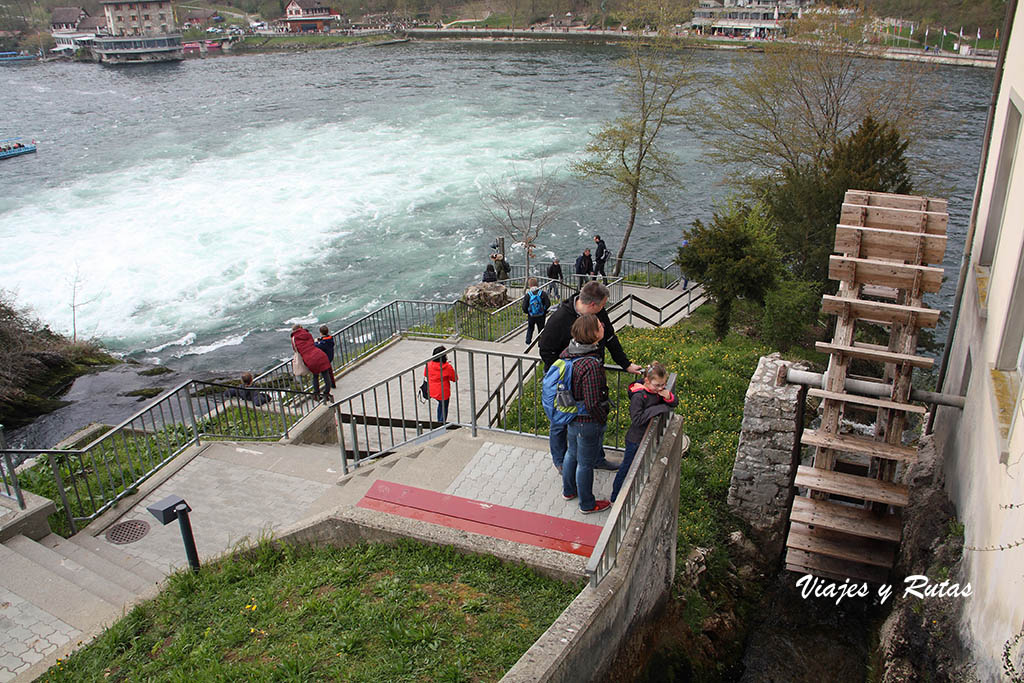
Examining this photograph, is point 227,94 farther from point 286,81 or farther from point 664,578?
point 664,578

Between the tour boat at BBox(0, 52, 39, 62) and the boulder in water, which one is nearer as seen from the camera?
the boulder in water

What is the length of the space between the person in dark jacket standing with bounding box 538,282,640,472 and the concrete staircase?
13.6 feet

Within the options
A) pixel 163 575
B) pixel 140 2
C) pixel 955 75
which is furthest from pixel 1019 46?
pixel 140 2

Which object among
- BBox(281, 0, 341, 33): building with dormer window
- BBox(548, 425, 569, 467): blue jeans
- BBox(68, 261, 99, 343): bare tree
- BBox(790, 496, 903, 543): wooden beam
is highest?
BBox(281, 0, 341, 33): building with dormer window

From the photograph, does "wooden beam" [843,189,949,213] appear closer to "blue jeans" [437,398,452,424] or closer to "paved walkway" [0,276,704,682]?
"paved walkway" [0,276,704,682]

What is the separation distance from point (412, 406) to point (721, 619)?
18.9 ft

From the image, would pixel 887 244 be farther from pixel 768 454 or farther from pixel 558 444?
pixel 558 444

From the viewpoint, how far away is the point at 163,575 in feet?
26.7

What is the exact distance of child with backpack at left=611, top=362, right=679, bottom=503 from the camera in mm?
6809

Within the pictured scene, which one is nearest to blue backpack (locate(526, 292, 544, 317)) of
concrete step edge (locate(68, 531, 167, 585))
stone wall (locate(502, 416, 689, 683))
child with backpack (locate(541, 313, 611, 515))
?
stone wall (locate(502, 416, 689, 683))

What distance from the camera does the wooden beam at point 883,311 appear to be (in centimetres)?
932

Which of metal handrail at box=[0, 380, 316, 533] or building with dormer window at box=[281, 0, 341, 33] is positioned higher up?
building with dormer window at box=[281, 0, 341, 33]

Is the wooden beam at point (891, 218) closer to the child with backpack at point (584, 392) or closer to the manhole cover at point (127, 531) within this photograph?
the child with backpack at point (584, 392)

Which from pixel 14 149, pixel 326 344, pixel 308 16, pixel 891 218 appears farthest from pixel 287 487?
pixel 308 16
